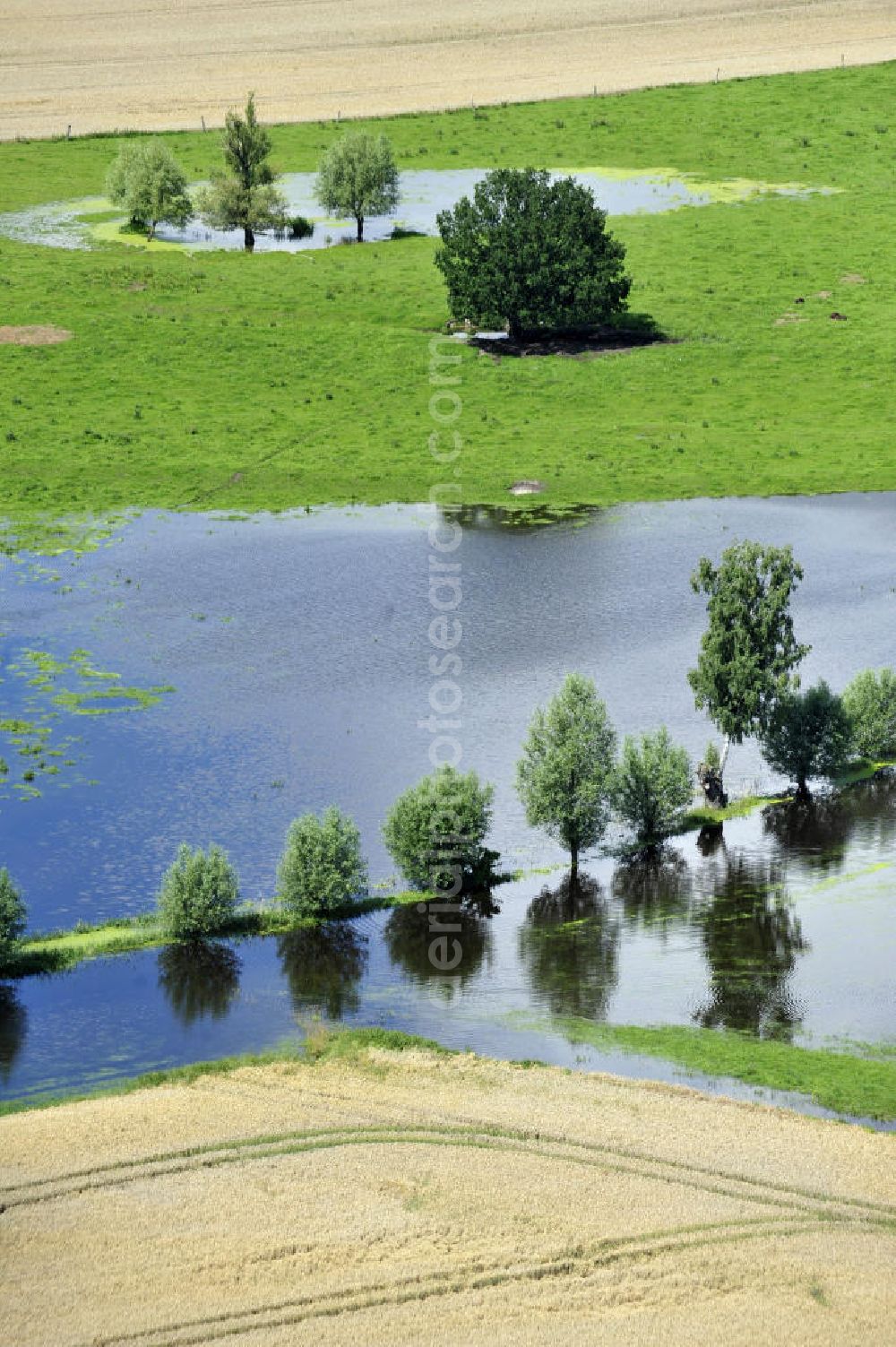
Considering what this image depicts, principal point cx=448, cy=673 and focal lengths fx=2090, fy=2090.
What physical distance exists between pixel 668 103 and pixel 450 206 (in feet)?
91.5

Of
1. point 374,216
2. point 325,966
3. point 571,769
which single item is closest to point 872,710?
point 571,769

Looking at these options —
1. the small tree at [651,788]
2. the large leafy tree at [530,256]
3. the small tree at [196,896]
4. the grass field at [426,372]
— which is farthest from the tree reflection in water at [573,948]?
the large leafy tree at [530,256]

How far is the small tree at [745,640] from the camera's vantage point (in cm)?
7938

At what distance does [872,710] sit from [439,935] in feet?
76.1

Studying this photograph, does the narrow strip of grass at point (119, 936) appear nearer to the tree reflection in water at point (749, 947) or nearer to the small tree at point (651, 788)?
the small tree at point (651, 788)

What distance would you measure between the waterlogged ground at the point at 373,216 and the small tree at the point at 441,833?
8786cm

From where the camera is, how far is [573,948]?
231 feet

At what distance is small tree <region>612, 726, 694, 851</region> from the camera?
253 feet

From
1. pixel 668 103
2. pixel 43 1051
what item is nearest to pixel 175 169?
pixel 668 103

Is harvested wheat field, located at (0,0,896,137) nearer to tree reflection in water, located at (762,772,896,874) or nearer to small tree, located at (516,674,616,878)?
tree reflection in water, located at (762,772,896,874)

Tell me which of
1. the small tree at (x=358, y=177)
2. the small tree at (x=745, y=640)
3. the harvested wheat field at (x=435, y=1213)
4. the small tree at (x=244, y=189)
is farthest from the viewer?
the small tree at (x=358, y=177)

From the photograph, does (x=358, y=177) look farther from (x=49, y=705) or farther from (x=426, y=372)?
(x=49, y=705)

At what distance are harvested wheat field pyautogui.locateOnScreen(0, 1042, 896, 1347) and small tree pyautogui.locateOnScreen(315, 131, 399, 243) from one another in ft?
342

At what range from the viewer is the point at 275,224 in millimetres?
155125
